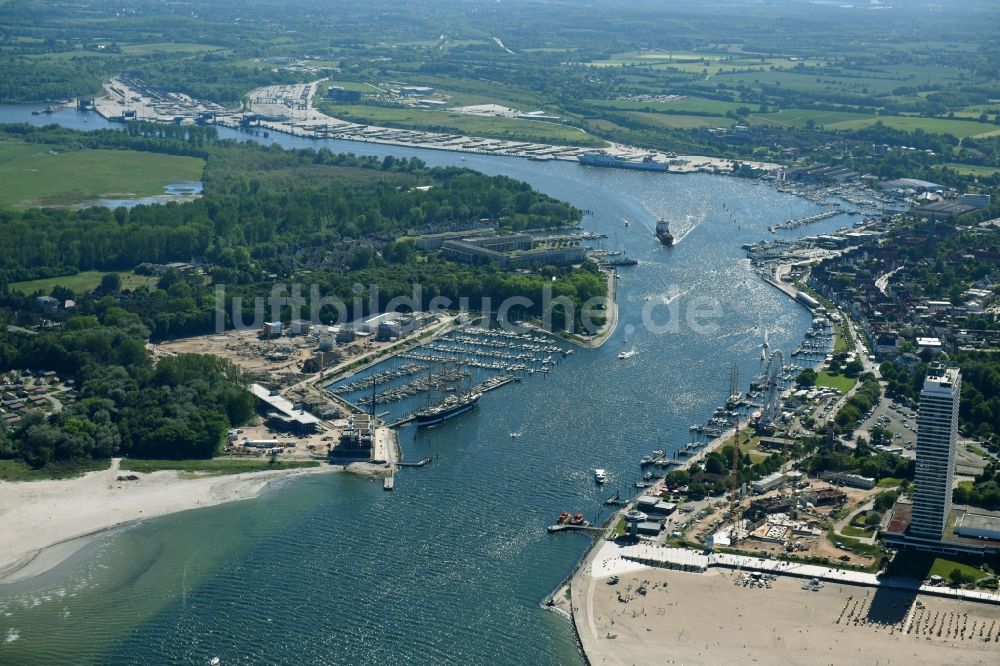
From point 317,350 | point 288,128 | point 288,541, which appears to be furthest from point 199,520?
point 288,128

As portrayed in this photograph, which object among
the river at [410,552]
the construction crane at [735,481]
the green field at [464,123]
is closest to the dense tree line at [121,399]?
the river at [410,552]

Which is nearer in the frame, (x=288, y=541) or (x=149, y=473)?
(x=288, y=541)

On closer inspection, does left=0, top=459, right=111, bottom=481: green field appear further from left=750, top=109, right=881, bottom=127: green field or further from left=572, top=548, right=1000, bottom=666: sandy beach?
left=750, top=109, right=881, bottom=127: green field

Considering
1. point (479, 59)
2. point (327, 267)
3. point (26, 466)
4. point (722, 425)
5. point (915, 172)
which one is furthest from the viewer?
point (479, 59)

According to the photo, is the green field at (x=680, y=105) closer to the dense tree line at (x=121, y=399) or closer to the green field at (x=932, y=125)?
the green field at (x=932, y=125)

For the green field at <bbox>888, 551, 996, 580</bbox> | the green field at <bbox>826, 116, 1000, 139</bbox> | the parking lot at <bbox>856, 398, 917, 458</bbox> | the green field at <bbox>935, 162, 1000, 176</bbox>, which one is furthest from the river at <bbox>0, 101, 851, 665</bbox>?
the green field at <bbox>826, 116, 1000, 139</bbox>

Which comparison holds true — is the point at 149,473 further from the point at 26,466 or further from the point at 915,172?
the point at 915,172

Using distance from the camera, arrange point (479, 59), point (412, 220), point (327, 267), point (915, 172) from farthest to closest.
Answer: point (479, 59), point (915, 172), point (412, 220), point (327, 267)
